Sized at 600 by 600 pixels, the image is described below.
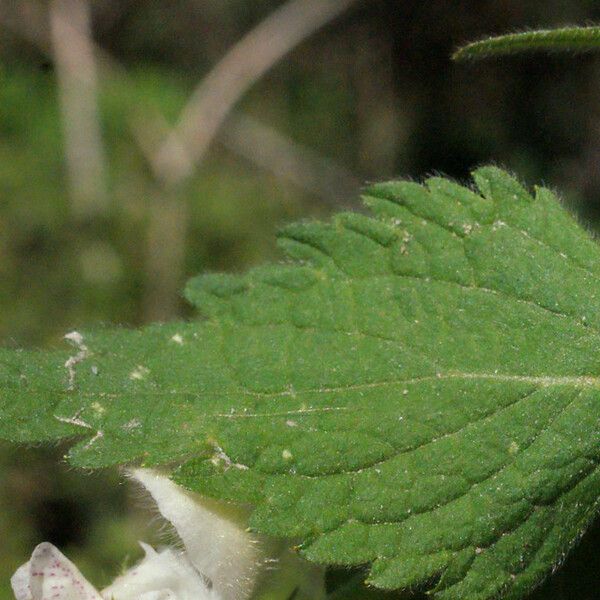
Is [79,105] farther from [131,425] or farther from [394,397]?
[394,397]

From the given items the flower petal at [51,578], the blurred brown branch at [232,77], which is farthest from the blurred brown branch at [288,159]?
the flower petal at [51,578]

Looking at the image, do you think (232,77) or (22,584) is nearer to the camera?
(22,584)

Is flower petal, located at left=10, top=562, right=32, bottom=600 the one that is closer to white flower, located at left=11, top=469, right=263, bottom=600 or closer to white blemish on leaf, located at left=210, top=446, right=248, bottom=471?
white flower, located at left=11, top=469, right=263, bottom=600

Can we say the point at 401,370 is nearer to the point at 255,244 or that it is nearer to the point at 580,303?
the point at 580,303

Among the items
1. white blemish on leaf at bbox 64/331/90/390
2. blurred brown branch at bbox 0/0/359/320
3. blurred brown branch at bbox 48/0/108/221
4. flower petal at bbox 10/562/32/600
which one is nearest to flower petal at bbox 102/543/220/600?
flower petal at bbox 10/562/32/600

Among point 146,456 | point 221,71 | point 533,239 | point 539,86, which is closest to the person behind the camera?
point 146,456

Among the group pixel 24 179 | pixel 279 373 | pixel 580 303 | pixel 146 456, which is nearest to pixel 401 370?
pixel 279 373

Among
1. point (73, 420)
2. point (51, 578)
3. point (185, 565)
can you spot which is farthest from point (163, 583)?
point (73, 420)
